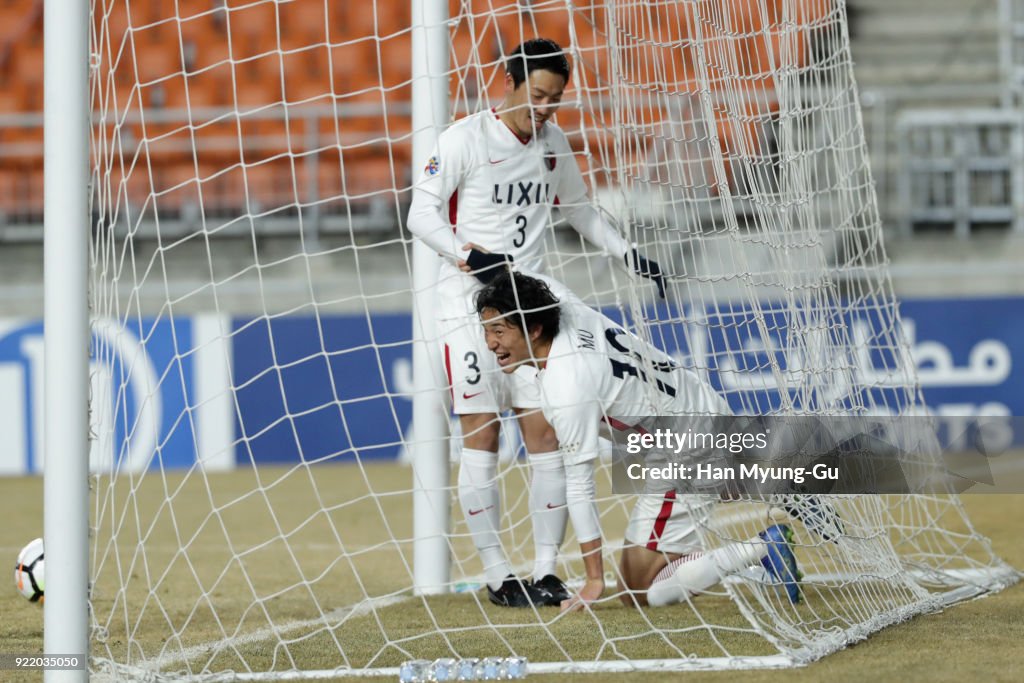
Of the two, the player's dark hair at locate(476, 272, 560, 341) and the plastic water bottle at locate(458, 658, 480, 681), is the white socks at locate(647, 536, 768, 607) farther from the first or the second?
the plastic water bottle at locate(458, 658, 480, 681)

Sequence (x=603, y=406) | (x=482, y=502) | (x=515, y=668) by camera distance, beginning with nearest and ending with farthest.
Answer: (x=515, y=668) < (x=603, y=406) < (x=482, y=502)

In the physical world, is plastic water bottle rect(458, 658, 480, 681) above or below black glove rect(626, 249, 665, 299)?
below

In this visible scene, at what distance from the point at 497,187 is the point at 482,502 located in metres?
1.02

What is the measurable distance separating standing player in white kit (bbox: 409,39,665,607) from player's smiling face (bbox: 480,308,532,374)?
0.77 ft

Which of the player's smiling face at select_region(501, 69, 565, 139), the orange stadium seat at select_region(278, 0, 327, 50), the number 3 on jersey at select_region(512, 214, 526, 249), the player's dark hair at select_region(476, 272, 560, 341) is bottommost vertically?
the player's dark hair at select_region(476, 272, 560, 341)

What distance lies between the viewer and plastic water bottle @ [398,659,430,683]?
3.20 m

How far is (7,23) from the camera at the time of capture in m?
12.0

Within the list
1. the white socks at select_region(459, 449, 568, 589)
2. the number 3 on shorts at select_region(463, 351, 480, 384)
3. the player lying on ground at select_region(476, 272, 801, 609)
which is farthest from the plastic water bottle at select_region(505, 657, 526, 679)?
the number 3 on shorts at select_region(463, 351, 480, 384)

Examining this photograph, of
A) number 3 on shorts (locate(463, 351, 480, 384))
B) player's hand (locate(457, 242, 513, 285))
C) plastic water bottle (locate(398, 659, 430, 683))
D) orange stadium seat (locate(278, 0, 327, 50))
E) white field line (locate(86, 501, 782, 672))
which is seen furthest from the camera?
orange stadium seat (locate(278, 0, 327, 50))

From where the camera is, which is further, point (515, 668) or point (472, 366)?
point (472, 366)

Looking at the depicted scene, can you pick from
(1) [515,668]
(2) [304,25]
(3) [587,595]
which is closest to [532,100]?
(3) [587,595]

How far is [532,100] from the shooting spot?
161 inches

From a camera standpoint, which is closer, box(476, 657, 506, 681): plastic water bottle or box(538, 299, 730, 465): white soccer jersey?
box(476, 657, 506, 681): plastic water bottle

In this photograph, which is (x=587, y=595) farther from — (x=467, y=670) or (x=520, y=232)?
(x=520, y=232)
